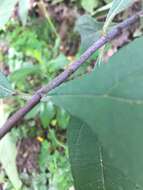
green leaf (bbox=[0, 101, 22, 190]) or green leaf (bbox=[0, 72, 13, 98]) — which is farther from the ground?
green leaf (bbox=[0, 72, 13, 98])

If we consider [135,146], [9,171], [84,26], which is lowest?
[9,171]

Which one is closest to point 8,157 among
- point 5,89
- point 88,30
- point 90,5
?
point 5,89

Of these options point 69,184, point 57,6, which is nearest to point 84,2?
point 57,6

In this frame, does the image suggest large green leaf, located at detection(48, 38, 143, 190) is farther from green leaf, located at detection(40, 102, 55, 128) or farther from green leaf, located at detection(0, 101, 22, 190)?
green leaf, located at detection(40, 102, 55, 128)

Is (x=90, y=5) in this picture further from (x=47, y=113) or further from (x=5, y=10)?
(x=5, y=10)

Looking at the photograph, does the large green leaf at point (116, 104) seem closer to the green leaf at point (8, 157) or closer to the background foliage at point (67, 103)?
the background foliage at point (67, 103)

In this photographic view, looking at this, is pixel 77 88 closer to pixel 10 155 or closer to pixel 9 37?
pixel 10 155

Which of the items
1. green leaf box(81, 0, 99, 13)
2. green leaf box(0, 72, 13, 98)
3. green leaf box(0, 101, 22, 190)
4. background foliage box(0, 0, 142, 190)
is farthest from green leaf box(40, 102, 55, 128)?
green leaf box(0, 72, 13, 98)
